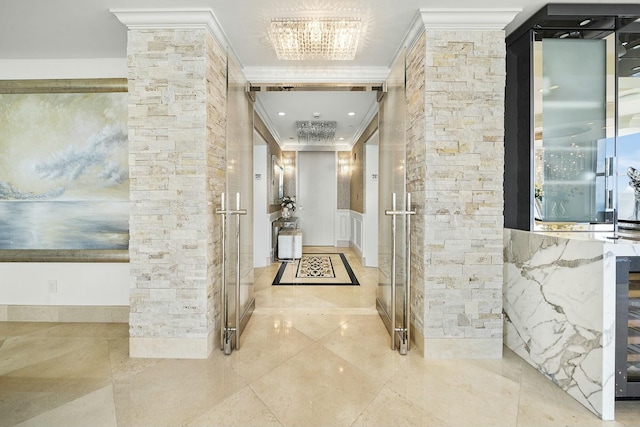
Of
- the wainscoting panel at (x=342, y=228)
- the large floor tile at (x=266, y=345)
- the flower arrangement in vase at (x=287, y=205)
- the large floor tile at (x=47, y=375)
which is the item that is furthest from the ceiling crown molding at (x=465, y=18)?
the wainscoting panel at (x=342, y=228)

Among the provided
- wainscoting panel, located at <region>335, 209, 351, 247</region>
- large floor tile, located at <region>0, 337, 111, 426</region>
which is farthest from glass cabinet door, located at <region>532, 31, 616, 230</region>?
wainscoting panel, located at <region>335, 209, 351, 247</region>

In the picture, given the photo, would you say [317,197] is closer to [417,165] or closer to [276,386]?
[417,165]

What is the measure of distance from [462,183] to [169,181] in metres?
2.23

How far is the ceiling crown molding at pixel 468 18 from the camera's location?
209 centimetres

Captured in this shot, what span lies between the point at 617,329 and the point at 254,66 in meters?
3.44

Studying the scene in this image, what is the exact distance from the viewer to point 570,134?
2199 millimetres

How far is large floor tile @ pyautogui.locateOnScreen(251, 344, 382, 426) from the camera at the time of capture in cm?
161

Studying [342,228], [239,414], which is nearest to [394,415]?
[239,414]

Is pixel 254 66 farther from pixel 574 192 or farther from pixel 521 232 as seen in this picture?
pixel 574 192

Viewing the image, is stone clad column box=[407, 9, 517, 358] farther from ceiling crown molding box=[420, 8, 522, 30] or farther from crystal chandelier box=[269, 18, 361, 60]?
crystal chandelier box=[269, 18, 361, 60]

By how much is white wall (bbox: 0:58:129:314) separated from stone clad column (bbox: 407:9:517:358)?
2935 millimetres

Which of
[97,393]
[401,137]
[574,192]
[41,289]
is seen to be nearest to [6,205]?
[41,289]

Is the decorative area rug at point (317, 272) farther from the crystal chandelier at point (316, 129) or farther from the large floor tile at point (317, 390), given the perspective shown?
the crystal chandelier at point (316, 129)

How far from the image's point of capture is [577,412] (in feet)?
5.41
